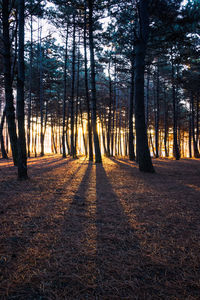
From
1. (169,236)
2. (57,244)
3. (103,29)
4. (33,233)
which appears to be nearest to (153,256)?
(169,236)

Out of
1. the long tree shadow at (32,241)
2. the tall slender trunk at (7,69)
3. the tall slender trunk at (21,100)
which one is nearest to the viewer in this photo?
the long tree shadow at (32,241)

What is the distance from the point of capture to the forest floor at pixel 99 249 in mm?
1272

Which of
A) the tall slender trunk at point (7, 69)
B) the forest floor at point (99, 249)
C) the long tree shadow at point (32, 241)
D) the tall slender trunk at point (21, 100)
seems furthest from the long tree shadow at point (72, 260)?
the tall slender trunk at point (7, 69)

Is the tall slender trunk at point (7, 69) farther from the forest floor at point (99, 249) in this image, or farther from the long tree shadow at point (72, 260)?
the long tree shadow at point (72, 260)

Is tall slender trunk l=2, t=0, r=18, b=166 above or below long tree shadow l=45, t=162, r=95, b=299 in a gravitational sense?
above

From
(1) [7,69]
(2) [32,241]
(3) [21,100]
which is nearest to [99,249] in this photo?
(2) [32,241]

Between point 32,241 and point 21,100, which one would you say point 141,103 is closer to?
point 21,100

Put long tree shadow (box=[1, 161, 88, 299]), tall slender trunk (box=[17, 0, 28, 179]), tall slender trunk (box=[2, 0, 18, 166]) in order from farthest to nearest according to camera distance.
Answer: tall slender trunk (box=[2, 0, 18, 166])
tall slender trunk (box=[17, 0, 28, 179])
long tree shadow (box=[1, 161, 88, 299])

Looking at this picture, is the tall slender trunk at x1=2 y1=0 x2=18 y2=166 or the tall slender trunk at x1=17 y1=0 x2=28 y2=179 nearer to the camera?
the tall slender trunk at x1=17 y1=0 x2=28 y2=179

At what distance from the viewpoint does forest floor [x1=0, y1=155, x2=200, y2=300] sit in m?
1.27

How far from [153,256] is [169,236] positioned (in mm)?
553

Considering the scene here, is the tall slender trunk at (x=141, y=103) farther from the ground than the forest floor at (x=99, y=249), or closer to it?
farther from the ground

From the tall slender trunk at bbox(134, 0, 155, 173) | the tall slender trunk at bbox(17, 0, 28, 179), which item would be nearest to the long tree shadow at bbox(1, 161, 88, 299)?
the tall slender trunk at bbox(17, 0, 28, 179)

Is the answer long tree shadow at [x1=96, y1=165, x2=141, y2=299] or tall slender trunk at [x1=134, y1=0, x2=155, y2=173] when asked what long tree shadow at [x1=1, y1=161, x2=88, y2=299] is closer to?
long tree shadow at [x1=96, y1=165, x2=141, y2=299]
